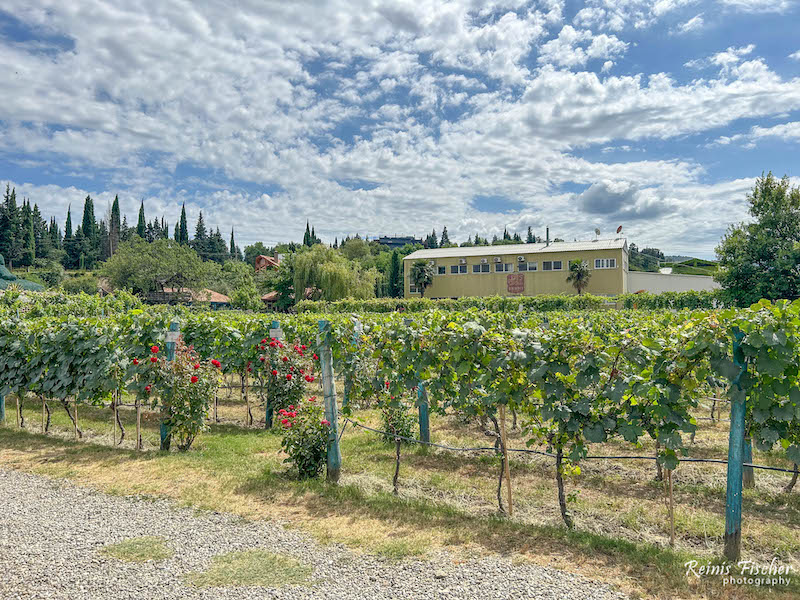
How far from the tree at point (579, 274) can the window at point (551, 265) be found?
4.41 ft

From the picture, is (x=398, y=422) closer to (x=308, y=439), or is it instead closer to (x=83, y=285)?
(x=308, y=439)

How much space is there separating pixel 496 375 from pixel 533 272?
41616 millimetres

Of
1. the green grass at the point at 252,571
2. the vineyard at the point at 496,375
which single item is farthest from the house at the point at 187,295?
the green grass at the point at 252,571

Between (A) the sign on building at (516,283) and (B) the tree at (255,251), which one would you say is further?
(B) the tree at (255,251)

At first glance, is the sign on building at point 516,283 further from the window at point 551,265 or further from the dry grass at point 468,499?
the dry grass at point 468,499

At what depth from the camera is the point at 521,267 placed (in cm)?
4491

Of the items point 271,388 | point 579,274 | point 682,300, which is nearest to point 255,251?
point 579,274

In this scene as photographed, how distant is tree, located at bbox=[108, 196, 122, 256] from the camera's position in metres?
83.9

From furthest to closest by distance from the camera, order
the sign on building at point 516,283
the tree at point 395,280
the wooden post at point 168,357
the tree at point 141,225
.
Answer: the tree at point 141,225
the tree at point 395,280
the sign on building at point 516,283
the wooden post at point 168,357

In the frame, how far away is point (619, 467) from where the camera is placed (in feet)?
20.6

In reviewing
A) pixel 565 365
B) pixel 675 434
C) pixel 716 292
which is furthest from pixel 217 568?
pixel 716 292

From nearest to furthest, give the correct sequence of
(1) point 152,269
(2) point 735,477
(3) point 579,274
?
(2) point 735,477 < (3) point 579,274 < (1) point 152,269

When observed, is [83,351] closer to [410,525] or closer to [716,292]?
[410,525]

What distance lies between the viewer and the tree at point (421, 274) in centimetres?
4753
